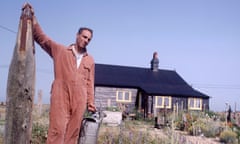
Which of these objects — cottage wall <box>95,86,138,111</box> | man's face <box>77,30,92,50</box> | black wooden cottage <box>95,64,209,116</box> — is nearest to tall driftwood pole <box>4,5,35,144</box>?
man's face <box>77,30,92,50</box>

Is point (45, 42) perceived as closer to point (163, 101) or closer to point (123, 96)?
point (163, 101)

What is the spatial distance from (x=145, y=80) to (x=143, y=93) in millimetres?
1855

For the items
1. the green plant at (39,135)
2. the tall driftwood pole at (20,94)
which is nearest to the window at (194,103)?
the green plant at (39,135)

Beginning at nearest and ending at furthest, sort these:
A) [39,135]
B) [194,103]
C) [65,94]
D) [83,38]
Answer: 1. [65,94]
2. [83,38]
3. [39,135]
4. [194,103]

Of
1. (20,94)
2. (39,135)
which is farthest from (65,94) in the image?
(39,135)

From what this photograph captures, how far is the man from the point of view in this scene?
13.5 feet

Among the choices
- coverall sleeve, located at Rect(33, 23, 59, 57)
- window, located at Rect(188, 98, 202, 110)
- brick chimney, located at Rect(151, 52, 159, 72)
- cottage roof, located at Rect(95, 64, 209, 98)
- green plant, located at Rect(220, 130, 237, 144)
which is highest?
brick chimney, located at Rect(151, 52, 159, 72)

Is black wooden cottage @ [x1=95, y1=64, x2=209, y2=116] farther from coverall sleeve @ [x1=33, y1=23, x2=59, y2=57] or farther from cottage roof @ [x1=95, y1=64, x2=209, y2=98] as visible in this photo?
coverall sleeve @ [x1=33, y1=23, x2=59, y2=57]

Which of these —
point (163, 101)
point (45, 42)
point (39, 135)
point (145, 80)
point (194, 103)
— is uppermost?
point (145, 80)

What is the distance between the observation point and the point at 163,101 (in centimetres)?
2550

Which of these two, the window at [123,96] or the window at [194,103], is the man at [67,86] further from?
the window at [194,103]

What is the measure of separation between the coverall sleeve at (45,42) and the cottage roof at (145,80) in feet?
67.2

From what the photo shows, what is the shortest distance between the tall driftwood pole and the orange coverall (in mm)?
784

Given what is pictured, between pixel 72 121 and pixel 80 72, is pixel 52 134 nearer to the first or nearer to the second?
pixel 72 121
